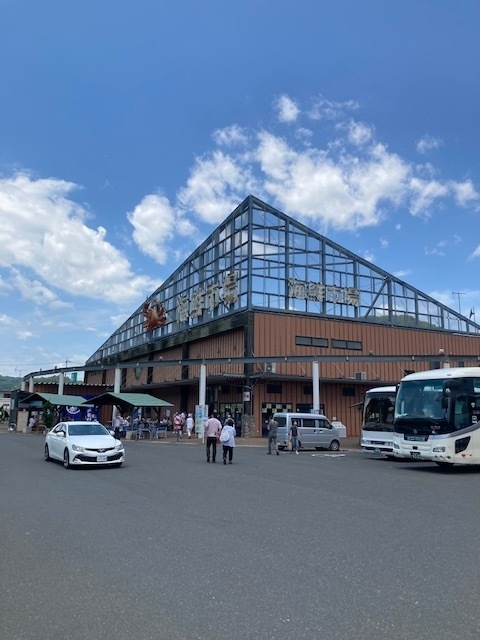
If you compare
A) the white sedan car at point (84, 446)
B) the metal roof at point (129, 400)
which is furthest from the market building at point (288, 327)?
the white sedan car at point (84, 446)

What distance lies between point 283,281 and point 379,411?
2105cm

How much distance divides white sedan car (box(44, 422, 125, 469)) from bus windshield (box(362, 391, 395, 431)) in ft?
35.1

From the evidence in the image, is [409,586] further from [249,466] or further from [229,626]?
[249,466]

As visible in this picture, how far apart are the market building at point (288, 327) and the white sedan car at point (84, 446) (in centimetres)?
1998

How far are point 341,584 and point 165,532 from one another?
310cm

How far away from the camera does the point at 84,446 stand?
16.3 metres

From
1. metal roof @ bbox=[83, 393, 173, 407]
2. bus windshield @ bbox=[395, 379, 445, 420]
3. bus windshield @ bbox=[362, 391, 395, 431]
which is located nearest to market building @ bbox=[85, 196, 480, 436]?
metal roof @ bbox=[83, 393, 173, 407]

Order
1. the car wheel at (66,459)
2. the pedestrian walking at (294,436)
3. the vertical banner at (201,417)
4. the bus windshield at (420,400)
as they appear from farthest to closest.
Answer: the vertical banner at (201,417)
the pedestrian walking at (294,436)
the bus windshield at (420,400)
the car wheel at (66,459)

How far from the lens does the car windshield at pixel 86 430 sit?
58.4ft

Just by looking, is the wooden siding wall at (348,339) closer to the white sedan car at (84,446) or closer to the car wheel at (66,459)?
the white sedan car at (84,446)

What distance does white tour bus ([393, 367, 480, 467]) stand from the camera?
16328 millimetres

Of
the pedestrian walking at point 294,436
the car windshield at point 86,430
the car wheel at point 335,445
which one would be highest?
the car windshield at point 86,430

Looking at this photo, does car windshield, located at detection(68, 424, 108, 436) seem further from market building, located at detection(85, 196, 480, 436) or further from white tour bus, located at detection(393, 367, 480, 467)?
market building, located at detection(85, 196, 480, 436)

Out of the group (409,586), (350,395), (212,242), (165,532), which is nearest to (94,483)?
(165,532)
